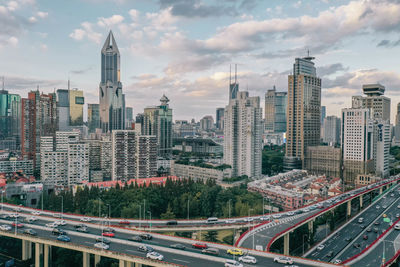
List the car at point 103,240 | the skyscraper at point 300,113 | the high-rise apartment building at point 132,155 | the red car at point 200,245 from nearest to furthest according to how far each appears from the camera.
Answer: the red car at point 200,245
the car at point 103,240
the high-rise apartment building at point 132,155
the skyscraper at point 300,113

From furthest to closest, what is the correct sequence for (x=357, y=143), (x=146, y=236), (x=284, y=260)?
(x=357, y=143), (x=146, y=236), (x=284, y=260)

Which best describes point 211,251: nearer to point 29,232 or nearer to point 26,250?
point 29,232

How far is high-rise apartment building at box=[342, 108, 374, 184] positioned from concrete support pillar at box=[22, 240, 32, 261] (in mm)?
80949

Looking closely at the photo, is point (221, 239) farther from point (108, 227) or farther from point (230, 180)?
point (230, 180)

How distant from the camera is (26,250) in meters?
43.6

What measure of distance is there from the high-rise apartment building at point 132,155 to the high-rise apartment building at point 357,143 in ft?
183

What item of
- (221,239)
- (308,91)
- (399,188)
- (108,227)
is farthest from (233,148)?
(108,227)

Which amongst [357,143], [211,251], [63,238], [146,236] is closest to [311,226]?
[211,251]

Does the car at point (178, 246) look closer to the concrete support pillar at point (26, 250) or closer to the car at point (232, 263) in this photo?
the car at point (232, 263)

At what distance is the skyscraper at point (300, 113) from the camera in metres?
107

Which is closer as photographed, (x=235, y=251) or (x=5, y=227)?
(x=235, y=251)

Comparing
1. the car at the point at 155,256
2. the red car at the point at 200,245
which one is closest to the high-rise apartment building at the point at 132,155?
the red car at the point at 200,245

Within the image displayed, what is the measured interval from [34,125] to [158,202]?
6505 centimetres

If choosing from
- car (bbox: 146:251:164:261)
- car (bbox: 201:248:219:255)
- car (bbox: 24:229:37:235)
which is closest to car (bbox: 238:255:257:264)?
car (bbox: 201:248:219:255)
